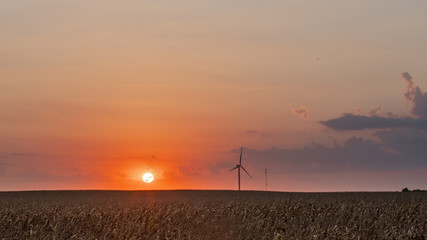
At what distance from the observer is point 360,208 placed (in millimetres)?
34844

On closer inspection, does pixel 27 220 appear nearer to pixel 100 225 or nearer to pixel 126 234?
pixel 100 225

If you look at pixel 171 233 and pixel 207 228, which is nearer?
pixel 171 233

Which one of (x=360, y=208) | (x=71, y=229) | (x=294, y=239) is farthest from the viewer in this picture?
(x=360, y=208)

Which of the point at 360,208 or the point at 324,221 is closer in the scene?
the point at 324,221

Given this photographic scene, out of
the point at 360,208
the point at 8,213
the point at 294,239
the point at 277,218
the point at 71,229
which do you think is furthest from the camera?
the point at 360,208

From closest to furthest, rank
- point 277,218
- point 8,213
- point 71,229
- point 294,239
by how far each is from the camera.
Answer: point 294,239
point 71,229
point 8,213
point 277,218

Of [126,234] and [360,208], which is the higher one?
[360,208]

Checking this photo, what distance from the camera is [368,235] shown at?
2509 centimetres

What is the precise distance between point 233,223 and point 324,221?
16.8 ft

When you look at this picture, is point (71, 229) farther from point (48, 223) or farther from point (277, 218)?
point (277, 218)

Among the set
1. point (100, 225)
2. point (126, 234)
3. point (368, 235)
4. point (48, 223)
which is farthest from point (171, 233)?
point (368, 235)

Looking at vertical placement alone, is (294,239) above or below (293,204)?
below

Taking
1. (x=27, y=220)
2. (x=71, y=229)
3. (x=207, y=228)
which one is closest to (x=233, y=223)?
(x=207, y=228)

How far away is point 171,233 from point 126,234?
6.30 feet
